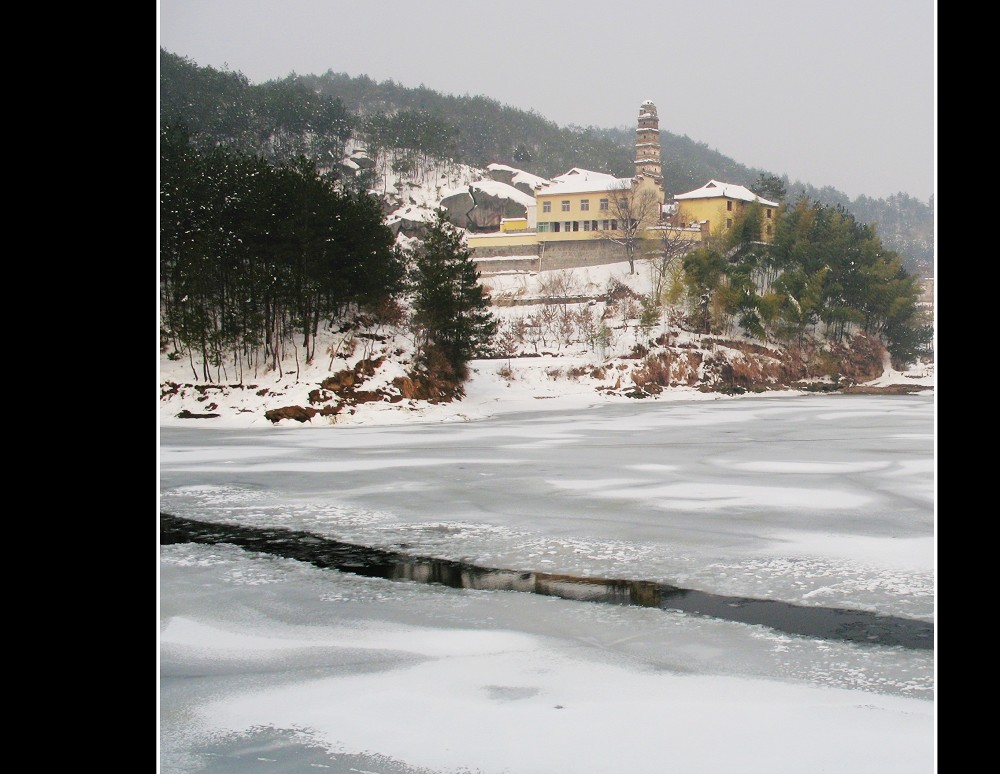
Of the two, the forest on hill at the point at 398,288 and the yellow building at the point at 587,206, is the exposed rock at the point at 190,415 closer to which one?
the forest on hill at the point at 398,288

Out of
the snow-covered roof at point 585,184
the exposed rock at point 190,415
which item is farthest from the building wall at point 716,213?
the exposed rock at point 190,415

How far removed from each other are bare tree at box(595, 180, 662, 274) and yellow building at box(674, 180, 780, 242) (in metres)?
0.95

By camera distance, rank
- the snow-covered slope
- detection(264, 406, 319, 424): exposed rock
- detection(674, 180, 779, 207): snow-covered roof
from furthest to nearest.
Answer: detection(674, 180, 779, 207): snow-covered roof
the snow-covered slope
detection(264, 406, 319, 424): exposed rock

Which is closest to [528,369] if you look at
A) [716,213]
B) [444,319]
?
[444,319]

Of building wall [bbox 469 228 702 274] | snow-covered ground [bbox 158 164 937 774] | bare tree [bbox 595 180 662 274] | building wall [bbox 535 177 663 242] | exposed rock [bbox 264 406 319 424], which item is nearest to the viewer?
snow-covered ground [bbox 158 164 937 774]

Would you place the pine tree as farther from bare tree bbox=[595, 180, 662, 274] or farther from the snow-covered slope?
bare tree bbox=[595, 180, 662, 274]

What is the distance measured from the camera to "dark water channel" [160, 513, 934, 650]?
9.01 ft

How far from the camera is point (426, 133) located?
29.1 m

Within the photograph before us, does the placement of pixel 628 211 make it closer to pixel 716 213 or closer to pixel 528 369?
pixel 716 213

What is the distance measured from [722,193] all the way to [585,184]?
384 cm

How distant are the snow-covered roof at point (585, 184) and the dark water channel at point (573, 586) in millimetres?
20506

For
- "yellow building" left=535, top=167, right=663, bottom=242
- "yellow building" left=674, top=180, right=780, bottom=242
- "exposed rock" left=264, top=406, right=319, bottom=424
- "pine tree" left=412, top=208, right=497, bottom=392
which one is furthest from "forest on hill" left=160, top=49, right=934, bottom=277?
"exposed rock" left=264, top=406, right=319, bottom=424

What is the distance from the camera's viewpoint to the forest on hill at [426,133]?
24047 mm

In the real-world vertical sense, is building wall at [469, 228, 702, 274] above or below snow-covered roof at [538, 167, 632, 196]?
below
